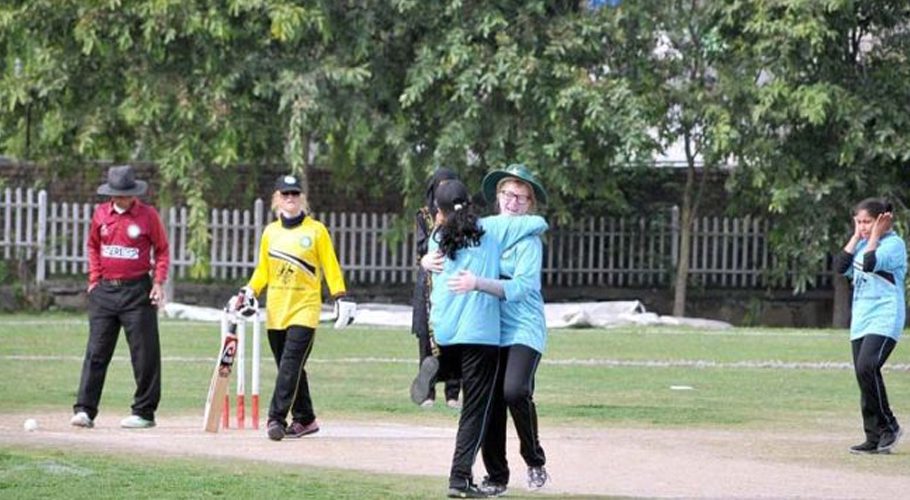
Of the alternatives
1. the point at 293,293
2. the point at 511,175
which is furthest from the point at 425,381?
the point at 293,293

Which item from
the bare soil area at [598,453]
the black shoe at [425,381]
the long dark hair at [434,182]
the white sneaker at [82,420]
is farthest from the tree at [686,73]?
the black shoe at [425,381]

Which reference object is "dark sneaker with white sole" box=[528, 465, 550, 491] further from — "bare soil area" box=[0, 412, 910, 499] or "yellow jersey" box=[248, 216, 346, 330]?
"yellow jersey" box=[248, 216, 346, 330]

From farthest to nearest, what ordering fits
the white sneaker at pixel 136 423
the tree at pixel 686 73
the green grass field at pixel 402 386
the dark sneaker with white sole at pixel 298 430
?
1. the tree at pixel 686 73
2. the white sneaker at pixel 136 423
3. the dark sneaker with white sole at pixel 298 430
4. the green grass field at pixel 402 386

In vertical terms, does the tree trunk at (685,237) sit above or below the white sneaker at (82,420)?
above

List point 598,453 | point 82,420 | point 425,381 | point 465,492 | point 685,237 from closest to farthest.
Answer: point 465,492 → point 425,381 → point 598,453 → point 82,420 → point 685,237

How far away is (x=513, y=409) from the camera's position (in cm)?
1134

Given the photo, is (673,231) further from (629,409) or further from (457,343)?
(457,343)

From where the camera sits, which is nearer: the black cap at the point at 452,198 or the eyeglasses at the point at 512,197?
the black cap at the point at 452,198

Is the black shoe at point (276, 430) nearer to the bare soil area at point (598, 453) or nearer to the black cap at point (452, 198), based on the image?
the bare soil area at point (598, 453)

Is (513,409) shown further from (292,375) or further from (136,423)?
(136,423)

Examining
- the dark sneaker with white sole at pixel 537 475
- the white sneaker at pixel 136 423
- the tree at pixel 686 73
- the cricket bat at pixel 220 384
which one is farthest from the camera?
the tree at pixel 686 73

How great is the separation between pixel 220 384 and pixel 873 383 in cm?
448

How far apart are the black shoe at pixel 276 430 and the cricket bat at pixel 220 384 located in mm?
582

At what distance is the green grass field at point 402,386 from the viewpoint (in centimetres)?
1182
